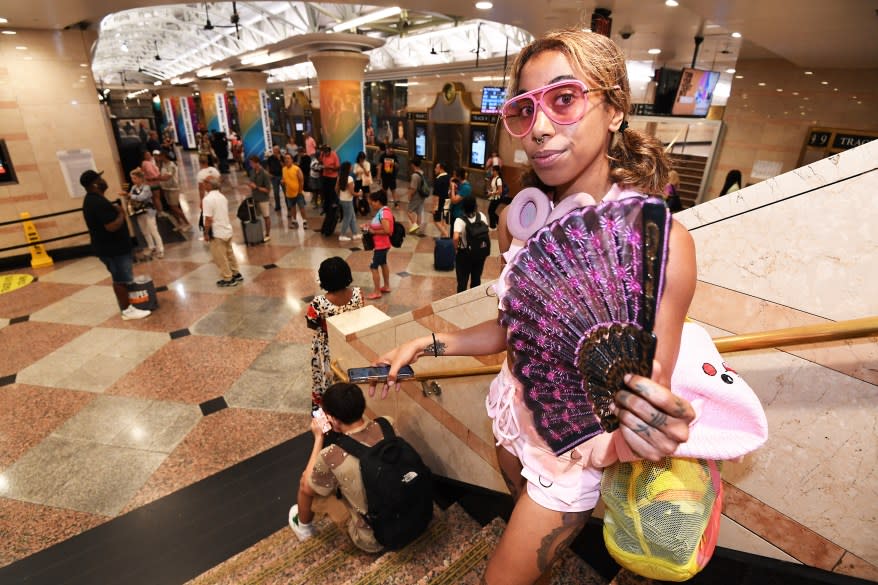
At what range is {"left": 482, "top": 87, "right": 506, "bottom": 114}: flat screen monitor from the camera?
12469mm

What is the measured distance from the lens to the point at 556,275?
0.97 metres

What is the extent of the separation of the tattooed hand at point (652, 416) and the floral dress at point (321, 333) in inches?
124

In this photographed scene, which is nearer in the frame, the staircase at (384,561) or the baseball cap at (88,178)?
the staircase at (384,561)

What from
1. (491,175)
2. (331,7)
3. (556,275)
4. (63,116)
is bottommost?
(491,175)

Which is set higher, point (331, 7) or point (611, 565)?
point (331, 7)

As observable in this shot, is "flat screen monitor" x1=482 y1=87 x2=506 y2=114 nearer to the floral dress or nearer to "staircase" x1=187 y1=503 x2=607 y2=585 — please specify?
the floral dress

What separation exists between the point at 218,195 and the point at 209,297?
5.48 ft

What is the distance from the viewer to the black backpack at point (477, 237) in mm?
5805

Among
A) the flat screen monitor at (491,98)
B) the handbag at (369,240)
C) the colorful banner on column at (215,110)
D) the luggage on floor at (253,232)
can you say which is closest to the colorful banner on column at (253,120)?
the colorful banner on column at (215,110)

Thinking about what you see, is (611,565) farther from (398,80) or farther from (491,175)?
(398,80)

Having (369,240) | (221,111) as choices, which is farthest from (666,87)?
(221,111)

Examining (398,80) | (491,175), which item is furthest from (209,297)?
(398,80)

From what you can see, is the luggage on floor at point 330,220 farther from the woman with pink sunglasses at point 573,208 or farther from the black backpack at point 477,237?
the woman with pink sunglasses at point 573,208

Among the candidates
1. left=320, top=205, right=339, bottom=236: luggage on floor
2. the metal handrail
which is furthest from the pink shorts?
→ left=320, top=205, right=339, bottom=236: luggage on floor
